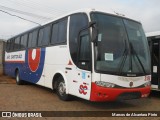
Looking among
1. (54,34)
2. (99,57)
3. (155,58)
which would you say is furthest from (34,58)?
(99,57)

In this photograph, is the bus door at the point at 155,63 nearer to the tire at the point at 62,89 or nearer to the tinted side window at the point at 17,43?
the tire at the point at 62,89

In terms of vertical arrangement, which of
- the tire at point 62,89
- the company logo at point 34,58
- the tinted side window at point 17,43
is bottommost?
the tire at point 62,89

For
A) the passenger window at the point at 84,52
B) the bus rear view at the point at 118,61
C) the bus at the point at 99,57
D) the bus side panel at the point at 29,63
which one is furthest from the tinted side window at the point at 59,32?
the bus rear view at the point at 118,61

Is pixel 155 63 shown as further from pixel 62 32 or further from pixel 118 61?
pixel 62 32

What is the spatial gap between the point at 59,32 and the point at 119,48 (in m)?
3.16

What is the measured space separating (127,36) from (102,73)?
62.9 inches

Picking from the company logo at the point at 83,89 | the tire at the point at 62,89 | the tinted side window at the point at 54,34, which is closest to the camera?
the company logo at the point at 83,89

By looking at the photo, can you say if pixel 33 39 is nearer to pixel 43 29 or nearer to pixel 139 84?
pixel 43 29

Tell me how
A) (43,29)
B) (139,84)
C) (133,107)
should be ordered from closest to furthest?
(139,84) → (133,107) → (43,29)

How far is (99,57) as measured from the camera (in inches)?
315

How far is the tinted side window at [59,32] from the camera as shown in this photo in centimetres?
1018

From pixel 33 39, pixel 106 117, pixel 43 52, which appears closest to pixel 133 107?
pixel 106 117

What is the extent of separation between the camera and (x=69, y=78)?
9.45 metres

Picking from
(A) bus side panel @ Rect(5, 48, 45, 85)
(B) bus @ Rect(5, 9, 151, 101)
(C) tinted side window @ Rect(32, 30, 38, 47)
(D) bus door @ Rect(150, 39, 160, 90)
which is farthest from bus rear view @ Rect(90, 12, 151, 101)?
(C) tinted side window @ Rect(32, 30, 38, 47)
